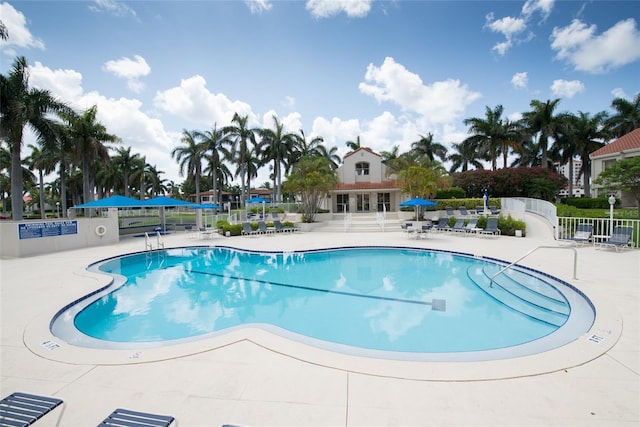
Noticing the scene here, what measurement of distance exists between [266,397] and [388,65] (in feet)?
64.3

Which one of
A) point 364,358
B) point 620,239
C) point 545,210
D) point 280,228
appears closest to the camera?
point 364,358

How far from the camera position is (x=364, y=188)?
1193 inches

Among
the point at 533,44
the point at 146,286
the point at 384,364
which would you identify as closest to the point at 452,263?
the point at 384,364

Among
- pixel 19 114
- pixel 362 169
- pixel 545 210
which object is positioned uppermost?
pixel 19 114

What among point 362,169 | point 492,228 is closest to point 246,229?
point 492,228

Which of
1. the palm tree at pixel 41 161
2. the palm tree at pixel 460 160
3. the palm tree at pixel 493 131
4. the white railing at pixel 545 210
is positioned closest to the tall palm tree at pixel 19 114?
the palm tree at pixel 41 161

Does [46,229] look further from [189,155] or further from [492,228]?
[189,155]

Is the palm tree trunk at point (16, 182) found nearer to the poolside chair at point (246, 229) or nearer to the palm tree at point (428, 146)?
the poolside chair at point (246, 229)

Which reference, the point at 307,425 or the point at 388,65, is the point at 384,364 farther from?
the point at 388,65

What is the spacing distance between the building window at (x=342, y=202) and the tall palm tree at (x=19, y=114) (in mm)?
23741

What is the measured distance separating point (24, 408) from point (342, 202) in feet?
99.3

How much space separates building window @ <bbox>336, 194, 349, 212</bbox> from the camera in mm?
31875

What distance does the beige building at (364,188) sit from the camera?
3081 cm

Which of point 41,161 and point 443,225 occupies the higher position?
point 41,161
